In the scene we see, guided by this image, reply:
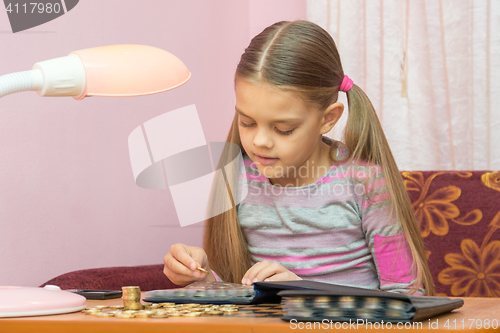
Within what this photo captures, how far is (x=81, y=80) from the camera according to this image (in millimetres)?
573

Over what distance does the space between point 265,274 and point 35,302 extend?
0.32 metres

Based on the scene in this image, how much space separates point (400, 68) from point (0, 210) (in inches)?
46.3

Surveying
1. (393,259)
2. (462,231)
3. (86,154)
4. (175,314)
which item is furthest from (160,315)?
(462,231)

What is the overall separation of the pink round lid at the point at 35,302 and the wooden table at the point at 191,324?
12 millimetres

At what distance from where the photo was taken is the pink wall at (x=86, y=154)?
0.95 metres

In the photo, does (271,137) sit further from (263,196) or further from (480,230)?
(480,230)

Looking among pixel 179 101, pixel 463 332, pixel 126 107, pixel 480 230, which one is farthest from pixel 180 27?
pixel 463 332

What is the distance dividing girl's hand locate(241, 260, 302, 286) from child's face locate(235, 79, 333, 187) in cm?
21

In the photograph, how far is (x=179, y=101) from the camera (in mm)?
1449

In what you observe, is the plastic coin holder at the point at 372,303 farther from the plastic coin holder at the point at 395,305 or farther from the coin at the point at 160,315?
the coin at the point at 160,315

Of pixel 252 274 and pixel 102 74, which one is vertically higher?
pixel 102 74

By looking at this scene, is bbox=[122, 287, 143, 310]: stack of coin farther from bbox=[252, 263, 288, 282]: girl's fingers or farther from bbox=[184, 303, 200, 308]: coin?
bbox=[252, 263, 288, 282]: girl's fingers

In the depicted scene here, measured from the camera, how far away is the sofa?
3.85ft

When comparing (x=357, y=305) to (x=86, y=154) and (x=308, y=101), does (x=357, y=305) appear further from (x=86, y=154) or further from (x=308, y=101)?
(x=86, y=154)
